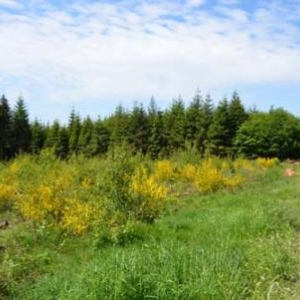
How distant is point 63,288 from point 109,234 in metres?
3.39

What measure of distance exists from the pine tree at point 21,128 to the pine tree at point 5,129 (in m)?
0.52

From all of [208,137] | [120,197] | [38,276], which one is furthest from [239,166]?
[38,276]

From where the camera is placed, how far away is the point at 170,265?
629 centimetres

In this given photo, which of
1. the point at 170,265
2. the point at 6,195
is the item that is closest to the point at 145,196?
the point at 6,195

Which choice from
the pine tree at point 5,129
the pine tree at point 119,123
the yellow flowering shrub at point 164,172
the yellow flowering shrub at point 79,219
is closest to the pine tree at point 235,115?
the pine tree at point 119,123

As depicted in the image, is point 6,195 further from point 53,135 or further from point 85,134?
point 53,135

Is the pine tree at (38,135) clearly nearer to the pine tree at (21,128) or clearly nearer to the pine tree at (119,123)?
the pine tree at (21,128)

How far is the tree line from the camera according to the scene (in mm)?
51656

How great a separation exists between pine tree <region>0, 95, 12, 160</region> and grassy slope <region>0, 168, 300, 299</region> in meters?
43.7

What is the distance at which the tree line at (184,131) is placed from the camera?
5166cm

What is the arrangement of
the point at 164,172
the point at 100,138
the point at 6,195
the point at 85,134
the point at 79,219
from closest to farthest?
the point at 79,219, the point at 6,195, the point at 164,172, the point at 100,138, the point at 85,134

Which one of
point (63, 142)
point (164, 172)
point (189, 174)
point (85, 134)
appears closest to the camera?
point (189, 174)

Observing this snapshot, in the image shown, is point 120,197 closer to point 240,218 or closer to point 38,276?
point 240,218

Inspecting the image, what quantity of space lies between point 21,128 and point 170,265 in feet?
162
